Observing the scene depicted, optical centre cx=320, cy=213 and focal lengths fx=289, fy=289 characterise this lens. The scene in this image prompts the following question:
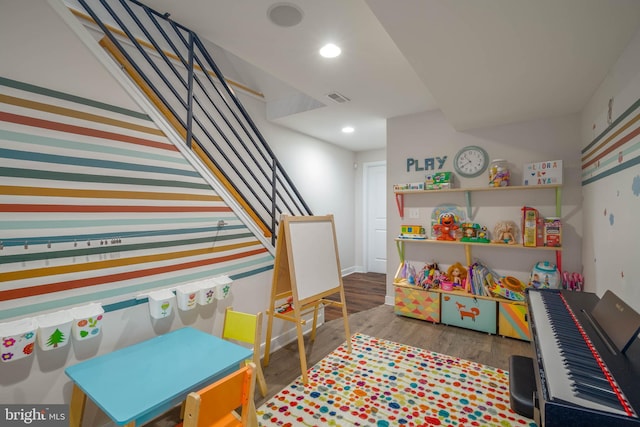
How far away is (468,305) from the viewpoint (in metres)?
2.96

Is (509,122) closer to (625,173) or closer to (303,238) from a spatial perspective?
(625,173)

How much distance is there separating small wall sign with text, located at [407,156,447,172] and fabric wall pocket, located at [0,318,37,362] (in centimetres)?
349

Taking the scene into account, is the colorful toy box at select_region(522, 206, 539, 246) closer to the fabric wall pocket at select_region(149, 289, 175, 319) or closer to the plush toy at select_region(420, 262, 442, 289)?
the plush toy at select_region(420, 262, 442, 289)

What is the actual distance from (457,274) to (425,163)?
4.35 ft

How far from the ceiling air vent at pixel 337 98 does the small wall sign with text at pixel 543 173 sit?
191 centimetres

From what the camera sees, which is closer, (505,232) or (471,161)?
(505,232)

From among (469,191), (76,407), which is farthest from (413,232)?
(76,407)

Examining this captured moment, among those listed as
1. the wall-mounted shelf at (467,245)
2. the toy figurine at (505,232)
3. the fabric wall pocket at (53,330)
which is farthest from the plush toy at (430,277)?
the fabric wall pocket at (53,330)

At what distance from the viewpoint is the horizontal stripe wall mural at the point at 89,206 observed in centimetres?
131

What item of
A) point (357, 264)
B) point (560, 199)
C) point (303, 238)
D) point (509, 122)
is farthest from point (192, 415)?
point (357, 264)

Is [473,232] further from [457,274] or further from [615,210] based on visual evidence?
[615,210]

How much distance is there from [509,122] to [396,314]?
2.42 meters

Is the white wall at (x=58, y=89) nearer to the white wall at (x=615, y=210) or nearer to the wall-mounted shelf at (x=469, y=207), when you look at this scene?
the wall-mounted shelf at (x=469, y=207)

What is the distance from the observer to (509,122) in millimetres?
2975
